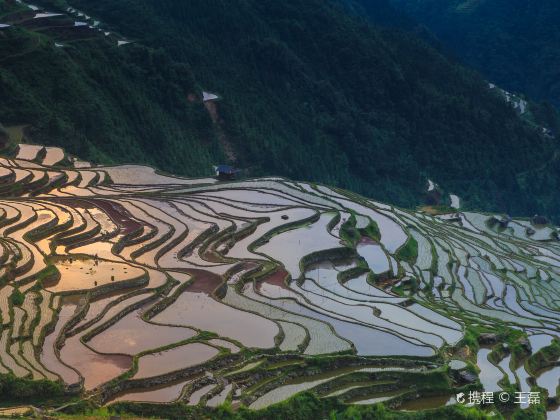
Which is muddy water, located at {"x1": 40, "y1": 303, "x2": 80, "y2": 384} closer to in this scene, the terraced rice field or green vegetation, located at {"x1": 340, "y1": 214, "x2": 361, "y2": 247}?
the terraced rice field

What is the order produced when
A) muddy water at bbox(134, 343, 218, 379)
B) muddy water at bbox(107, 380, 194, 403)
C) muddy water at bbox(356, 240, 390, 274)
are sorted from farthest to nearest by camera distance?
muddy water at bbox(356, 240, 390, 274) → muddy water at bbox(134, 343, 218, 379) → muddy water at bbox(107, 380, 194, 403)

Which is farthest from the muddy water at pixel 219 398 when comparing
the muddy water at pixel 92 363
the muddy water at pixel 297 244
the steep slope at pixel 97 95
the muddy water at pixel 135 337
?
the steep slope at pixel 97 95

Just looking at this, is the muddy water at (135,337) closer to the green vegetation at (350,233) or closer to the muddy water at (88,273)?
the muddy water at (88,273)

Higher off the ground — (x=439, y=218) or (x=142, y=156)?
(x=142, y=156)

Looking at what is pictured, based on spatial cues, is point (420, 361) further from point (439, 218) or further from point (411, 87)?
point (411, 87)

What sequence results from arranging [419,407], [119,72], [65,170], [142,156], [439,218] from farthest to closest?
[119,72] < [142,156] < [439,218] < [65,170] < [419,407]

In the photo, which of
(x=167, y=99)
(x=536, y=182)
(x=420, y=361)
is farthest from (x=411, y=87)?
(x=420, y=361)

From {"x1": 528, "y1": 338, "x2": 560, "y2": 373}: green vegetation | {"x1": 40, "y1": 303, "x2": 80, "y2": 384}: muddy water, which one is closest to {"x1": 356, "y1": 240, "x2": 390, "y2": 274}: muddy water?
{"x1": 528, "y1": 338, "x2": 560, "y2": 373}: green vegetation
